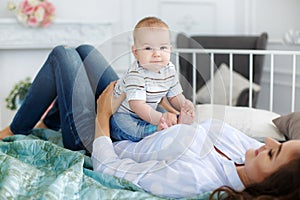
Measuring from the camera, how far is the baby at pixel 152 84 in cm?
134

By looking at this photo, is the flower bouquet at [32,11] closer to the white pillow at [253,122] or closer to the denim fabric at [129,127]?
the white pillow at [253,122]

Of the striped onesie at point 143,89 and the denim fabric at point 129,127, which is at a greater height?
the striped onesie at point 143,89

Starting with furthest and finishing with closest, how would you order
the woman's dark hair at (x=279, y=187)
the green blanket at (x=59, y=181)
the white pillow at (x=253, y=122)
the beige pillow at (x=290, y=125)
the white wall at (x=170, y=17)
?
the white wall at (x=170, y=17), the white pillow at (x=253, y=122), the beige pillow at (x=290, y=125), the green blanket at (x=59, y=181), the woman's dark hair at (x=279, y=187)

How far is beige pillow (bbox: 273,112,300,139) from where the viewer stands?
1.74 m

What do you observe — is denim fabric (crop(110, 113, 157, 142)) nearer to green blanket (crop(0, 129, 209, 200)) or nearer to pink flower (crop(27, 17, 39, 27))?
green blanket (crop(0, 129, 209, 200))

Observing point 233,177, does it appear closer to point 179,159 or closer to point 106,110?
point 179,159

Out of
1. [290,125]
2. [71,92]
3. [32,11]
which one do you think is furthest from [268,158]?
[32,11]

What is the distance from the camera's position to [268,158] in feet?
3.82

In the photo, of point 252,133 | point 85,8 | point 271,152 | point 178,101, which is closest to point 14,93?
point 85,8

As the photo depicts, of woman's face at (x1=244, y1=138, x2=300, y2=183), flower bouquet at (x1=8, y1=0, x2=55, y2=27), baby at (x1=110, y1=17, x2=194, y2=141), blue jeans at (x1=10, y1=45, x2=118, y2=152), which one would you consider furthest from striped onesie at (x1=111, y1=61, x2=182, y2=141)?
flower bouquet at (x1=8, y1=0, x2=55, y2=27)

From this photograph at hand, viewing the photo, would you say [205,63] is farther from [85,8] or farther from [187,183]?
[85,8]

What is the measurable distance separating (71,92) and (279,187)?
86 centimetres

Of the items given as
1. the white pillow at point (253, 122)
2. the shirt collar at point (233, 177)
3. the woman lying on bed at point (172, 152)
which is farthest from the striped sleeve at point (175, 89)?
the white pillow at point (253, 122)

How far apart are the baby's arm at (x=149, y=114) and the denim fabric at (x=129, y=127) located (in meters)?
0.02
